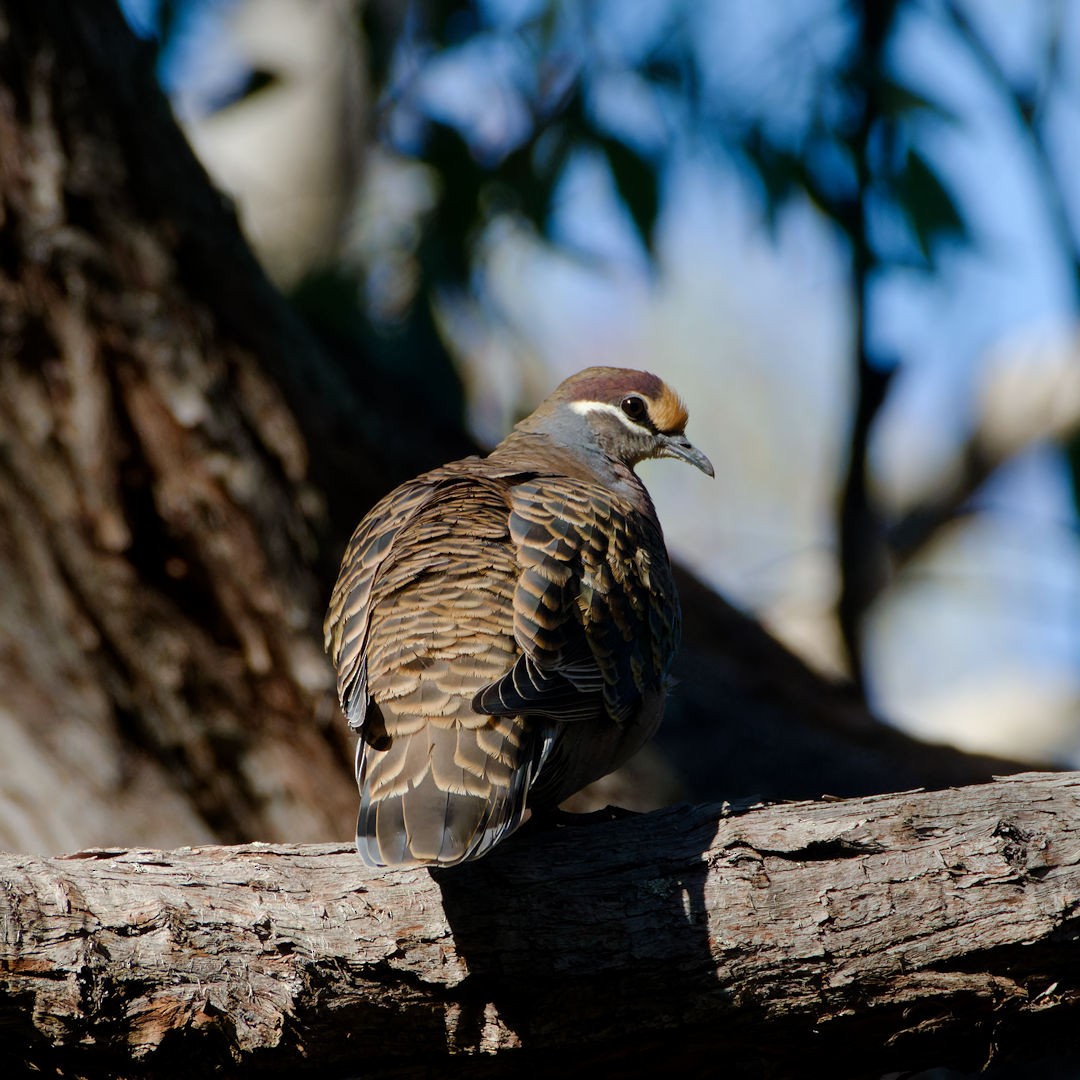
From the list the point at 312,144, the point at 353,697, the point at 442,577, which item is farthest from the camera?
the point at 312,144

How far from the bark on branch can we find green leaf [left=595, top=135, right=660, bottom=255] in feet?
10.2

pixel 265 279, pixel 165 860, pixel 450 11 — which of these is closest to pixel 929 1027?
pixel 165 860

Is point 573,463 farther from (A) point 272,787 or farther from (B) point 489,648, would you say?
(A) point 272,787

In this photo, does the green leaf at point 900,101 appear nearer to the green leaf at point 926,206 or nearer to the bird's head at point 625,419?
the green leaf at point 926,206

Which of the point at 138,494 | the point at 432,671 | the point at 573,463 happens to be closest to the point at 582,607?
the point at 432,671

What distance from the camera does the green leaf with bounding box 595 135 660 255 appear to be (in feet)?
18.5

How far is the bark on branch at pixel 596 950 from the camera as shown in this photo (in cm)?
284

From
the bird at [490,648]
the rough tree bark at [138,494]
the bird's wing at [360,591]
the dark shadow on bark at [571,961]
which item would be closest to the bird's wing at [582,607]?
the bird at [490,648]

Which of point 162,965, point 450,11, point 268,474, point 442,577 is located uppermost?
point 450,11

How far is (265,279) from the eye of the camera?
5.58 meters

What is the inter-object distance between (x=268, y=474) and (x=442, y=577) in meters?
2.09

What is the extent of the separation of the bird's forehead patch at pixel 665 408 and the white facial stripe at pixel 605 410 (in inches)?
2.4

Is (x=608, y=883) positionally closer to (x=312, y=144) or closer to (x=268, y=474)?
(x=268, y=474)

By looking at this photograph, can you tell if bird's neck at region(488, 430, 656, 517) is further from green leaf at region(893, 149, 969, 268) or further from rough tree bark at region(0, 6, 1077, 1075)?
green leaf at region(893, 149, 969, 268)
